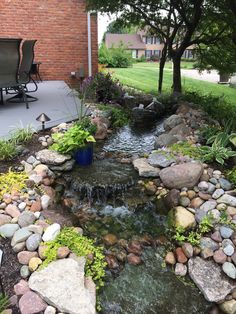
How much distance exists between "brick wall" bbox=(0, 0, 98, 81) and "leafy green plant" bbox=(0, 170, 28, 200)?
615 cm


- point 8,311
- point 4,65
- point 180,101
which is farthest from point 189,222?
point 180,101

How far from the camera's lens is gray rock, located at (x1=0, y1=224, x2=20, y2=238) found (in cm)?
271

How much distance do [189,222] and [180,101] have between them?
13.7 ft

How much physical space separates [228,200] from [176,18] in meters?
5.99

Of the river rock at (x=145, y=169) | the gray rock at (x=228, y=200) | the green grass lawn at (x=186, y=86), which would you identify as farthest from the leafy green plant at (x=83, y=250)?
the green grass lawn at (x=186, y=86)

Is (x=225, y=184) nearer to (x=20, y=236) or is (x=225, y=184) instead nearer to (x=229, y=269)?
(x=229, y=269)

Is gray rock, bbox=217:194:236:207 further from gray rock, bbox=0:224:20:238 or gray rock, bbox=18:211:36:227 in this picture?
gray rock, bbox=0:224:20:238

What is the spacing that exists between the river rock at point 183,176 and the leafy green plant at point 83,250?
3.70 feet

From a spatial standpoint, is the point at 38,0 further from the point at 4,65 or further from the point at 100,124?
the point at 100,124

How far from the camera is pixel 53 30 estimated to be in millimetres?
8672

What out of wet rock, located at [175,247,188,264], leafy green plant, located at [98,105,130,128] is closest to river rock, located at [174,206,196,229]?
wet rock, located at [175,247,188,264]

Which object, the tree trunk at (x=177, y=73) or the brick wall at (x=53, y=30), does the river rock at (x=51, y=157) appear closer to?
the tree trunk at (x=177, y=73)

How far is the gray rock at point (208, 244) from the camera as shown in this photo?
2.91 meters

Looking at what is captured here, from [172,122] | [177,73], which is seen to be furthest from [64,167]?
[177,73]
